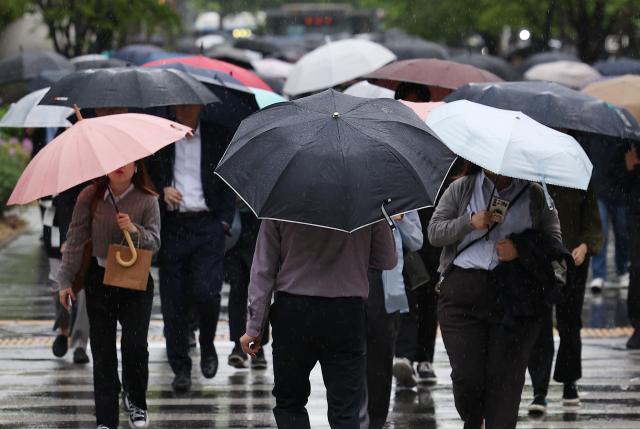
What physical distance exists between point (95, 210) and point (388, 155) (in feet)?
7.81

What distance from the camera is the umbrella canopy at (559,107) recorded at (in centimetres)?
731

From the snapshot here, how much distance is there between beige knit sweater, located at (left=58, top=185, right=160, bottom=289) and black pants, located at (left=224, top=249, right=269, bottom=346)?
2.17 m

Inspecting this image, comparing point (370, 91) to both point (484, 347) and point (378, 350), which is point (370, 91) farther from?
point (484, 347)

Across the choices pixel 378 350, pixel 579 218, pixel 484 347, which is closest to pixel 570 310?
pixel 579 218

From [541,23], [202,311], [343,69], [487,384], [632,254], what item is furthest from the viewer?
[541,23]

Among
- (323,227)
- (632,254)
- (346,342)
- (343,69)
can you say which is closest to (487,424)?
(346,342)

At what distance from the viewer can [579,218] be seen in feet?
25.8

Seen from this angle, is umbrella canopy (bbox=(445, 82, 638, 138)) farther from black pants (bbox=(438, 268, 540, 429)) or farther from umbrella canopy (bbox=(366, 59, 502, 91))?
umbrella canopy (bbox=(366, 59, 502, 91))

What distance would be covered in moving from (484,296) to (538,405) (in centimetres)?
202

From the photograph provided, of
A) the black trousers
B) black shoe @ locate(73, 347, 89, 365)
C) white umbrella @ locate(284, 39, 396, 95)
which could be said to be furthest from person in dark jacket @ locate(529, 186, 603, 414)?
white umbrella @ locate(284, 39, 396, 95)

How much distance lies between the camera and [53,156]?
6652 mm

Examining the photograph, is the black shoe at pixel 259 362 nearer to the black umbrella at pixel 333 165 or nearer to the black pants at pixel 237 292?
the black pants at pixel 237 292

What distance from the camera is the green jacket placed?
7809 mm

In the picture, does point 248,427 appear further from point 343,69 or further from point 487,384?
point 343,69
